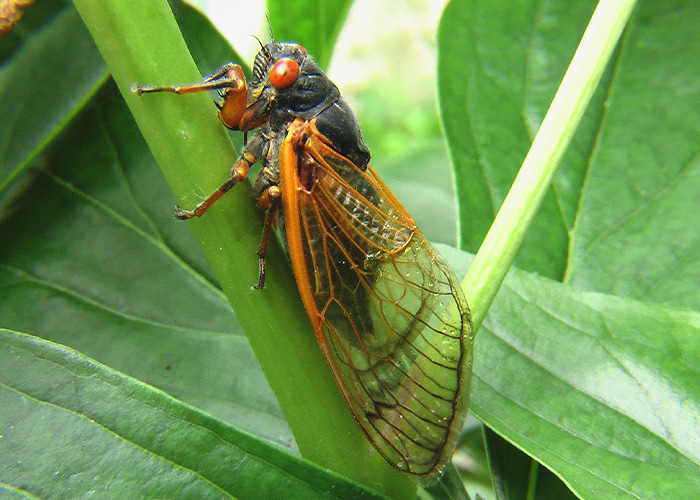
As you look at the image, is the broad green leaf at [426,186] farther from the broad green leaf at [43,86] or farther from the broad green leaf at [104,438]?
the broad green leaf at [104,438]

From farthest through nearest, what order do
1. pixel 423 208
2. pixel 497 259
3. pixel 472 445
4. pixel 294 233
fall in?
pixel 423 208 → pixel 472 445 → pixel 294 233 → pixel 497 259

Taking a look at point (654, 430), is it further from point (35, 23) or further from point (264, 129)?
point (35, 23)

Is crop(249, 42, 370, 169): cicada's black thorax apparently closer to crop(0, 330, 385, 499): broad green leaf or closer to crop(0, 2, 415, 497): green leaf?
crop(0, 2, 415, 497): green leaf

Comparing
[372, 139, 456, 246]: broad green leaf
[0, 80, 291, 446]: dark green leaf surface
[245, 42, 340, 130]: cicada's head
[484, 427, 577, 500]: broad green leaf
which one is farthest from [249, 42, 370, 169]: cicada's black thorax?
[484, 427, 577, 500]: broad green leaf

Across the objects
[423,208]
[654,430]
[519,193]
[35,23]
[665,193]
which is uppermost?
[35,23]

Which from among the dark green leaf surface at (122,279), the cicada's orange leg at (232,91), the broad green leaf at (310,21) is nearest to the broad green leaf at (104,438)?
the dark green leaf surface at (122,279)

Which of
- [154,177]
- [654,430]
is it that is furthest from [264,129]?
[654,430]
